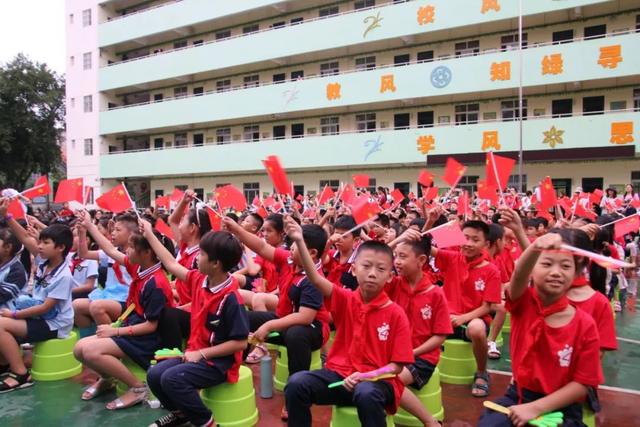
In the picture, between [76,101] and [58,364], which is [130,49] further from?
[58,364]

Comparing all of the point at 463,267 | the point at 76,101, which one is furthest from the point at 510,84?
the point at 76,101

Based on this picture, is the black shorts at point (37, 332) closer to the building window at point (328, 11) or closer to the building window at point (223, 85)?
the building window at point (328, 11)

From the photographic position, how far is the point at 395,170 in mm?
20203

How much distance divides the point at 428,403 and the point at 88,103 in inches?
1158

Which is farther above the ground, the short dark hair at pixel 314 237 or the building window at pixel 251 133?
the building window at pixel 251 133

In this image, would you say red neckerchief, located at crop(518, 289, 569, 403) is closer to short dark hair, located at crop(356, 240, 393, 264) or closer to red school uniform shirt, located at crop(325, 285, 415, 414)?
red school uniform shirt, located at crop(325, 285, 415, 414)

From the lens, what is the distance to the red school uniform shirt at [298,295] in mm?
3455

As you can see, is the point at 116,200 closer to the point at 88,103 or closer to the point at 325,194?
the point at 325,194

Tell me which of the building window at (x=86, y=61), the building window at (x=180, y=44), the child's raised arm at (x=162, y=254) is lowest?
the child's raised arm at (x=162, y=254)

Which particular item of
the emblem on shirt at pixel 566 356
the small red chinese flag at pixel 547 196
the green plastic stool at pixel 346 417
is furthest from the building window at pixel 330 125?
the emblem on shirt at pixel 566 356

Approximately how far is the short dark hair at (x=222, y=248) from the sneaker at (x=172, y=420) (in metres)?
1.04

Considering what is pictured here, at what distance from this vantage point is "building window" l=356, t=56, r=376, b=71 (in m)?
20.8

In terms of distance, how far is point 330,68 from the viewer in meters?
21.7

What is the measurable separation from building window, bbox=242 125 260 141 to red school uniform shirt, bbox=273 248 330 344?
20283 mm
